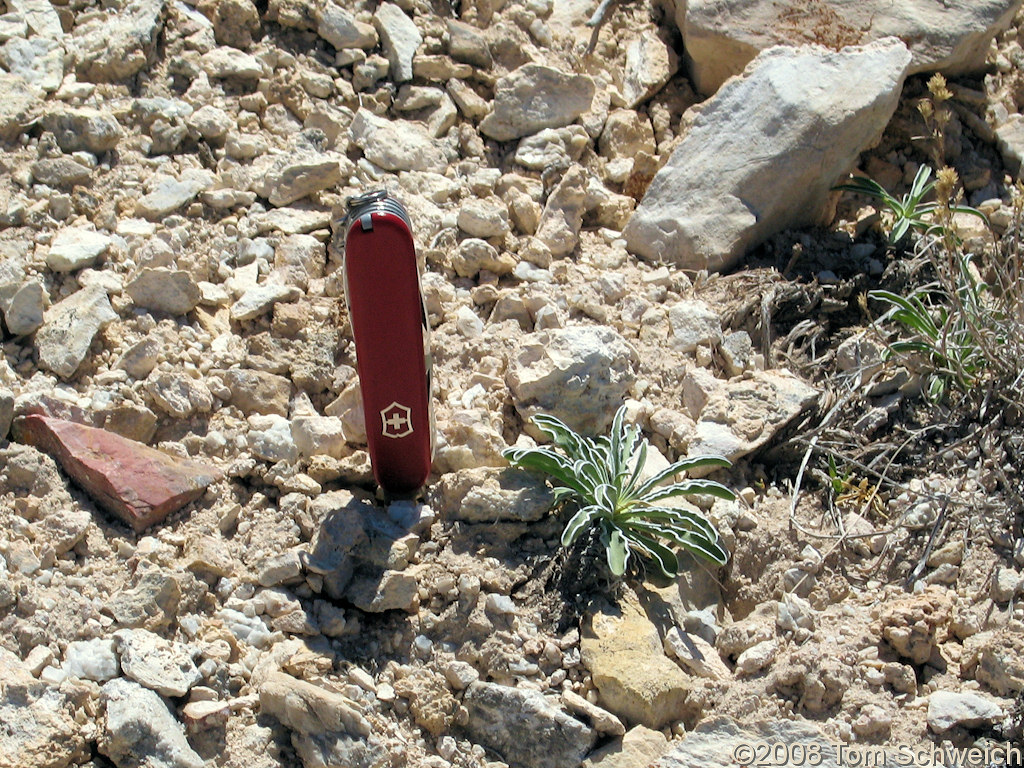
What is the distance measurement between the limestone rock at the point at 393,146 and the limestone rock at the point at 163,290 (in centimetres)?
110

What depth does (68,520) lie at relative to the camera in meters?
3.13

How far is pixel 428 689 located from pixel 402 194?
2.15m

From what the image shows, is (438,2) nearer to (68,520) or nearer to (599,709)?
(68,520)

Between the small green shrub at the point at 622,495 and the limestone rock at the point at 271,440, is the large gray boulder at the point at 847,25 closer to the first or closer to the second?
the small green shrub at the point at 622,495

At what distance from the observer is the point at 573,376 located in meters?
3.69

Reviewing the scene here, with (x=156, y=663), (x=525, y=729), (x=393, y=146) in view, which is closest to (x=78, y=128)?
(x=393, y=146)

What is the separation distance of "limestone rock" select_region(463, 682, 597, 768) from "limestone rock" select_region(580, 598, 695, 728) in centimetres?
13

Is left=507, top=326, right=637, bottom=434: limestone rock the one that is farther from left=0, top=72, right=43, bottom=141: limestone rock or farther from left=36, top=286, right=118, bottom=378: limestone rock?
left=0, top=72, right=43, bottom=141: limestone rock

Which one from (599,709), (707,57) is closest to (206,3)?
(707,57)

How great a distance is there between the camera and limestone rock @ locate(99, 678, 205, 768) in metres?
2.68

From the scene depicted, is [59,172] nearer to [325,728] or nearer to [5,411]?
[5,411]

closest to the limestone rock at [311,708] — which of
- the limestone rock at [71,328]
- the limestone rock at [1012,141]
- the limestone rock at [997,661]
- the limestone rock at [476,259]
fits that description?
the limestone rock at [71,328]

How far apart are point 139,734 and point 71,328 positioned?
1494mm

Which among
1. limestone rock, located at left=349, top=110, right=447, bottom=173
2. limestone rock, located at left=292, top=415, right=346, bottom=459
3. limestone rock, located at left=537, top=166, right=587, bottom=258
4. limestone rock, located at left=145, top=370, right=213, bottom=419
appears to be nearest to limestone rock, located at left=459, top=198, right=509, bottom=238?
limestone rock, located at left=537, top=166, right=587, bottom=258
